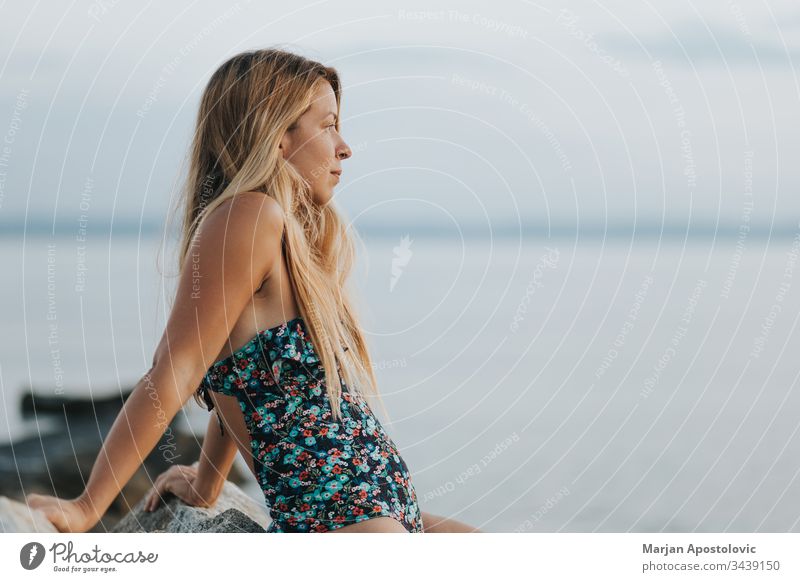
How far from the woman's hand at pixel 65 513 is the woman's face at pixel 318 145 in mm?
743

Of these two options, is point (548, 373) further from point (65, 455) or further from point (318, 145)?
point (318, 145)

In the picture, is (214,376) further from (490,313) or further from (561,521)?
(490,313)

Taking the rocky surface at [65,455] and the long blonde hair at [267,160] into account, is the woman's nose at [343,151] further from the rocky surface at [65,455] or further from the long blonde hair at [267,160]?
the rocky surface at [65,455]

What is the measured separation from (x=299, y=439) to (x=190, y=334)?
271 mm

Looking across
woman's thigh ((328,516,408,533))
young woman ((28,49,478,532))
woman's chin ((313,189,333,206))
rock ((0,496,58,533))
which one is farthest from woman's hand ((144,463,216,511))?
woman's chin ((313,189,333,206))

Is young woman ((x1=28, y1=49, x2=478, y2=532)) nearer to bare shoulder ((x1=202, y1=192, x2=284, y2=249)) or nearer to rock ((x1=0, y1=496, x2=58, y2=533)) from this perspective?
bare shoulder ((x1=202, y1=192, x2=284, y2=249))

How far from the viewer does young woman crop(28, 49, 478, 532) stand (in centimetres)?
173

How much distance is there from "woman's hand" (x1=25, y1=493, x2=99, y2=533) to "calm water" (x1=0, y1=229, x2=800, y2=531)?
2.59ft

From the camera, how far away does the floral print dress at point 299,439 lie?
181 centimetres

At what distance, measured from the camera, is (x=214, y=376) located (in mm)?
1845

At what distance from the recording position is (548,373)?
4758 mm

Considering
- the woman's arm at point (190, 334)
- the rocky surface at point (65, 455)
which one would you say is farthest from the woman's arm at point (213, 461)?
the rocky surface at point (65, 455)

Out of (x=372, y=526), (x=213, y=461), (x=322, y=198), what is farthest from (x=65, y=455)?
(x=372, y=526)
